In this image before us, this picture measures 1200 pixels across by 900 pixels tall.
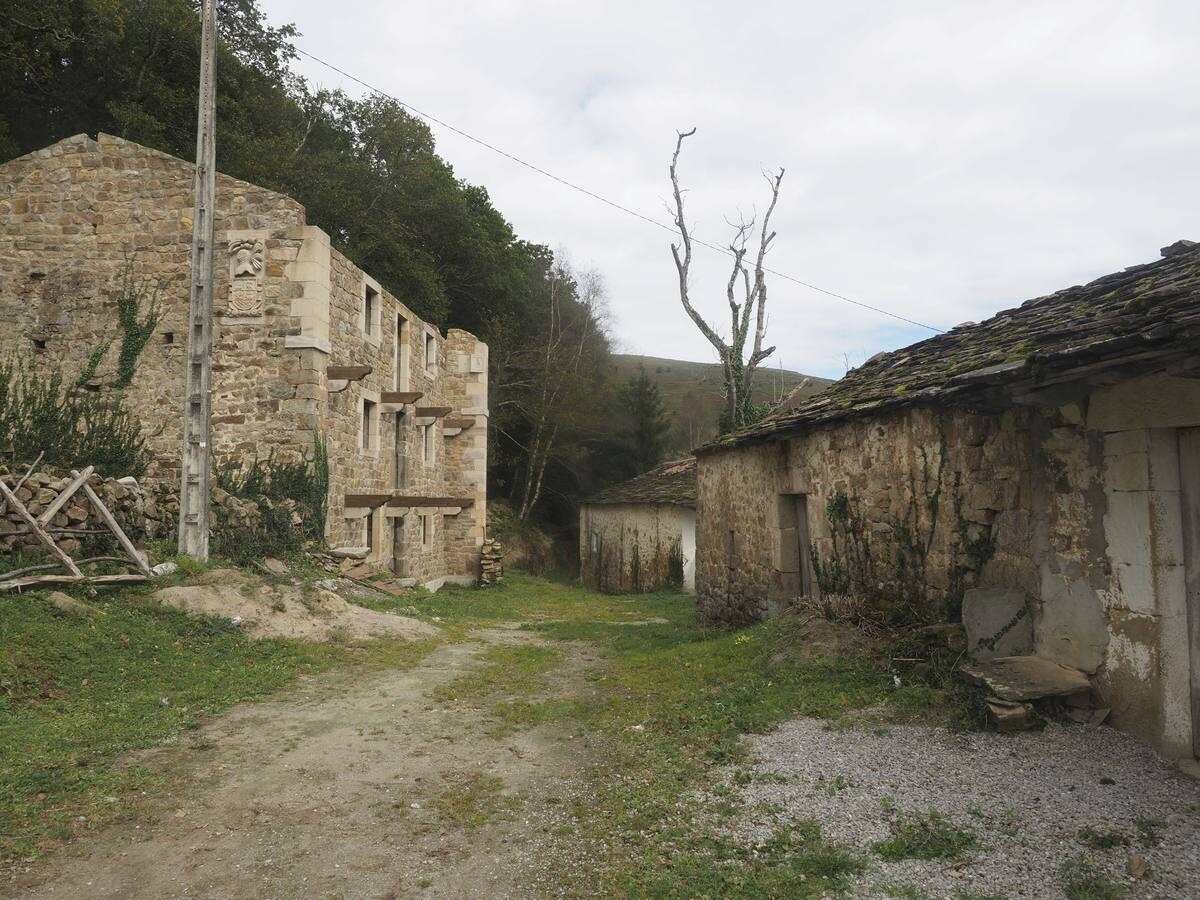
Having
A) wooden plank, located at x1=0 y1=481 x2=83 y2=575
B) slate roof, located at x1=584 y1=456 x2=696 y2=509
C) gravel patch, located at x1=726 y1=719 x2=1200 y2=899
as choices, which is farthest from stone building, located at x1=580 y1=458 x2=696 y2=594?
gravel patch, located at x1=726 y1=719 x2=1200 y2=899

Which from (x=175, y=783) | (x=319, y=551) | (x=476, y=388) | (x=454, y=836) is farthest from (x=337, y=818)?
(x=476, y=388)

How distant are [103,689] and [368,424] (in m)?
9.05

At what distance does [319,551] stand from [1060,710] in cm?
1052

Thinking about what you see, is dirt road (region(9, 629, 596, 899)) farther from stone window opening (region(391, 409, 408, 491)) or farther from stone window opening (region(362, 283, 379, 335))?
stone window opening (region(391, 409, 408, 491))

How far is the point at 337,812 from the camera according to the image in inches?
178

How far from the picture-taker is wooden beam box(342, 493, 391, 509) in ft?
45.0

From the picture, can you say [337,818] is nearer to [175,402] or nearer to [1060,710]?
[1060,710]

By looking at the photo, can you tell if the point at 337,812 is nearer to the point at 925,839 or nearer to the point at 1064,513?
the point at 925,839

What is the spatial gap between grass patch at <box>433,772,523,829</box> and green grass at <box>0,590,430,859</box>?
1808 mm

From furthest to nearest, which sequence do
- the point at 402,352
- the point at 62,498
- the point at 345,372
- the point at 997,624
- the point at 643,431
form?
the point at 643,431
the point at 402,352
the point at 345,372
the point at 62,498
the point at 997,624

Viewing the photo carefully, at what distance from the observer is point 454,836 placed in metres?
4.23

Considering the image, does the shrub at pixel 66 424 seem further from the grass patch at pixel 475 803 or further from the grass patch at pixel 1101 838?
the grass patch at pixel 1101 838

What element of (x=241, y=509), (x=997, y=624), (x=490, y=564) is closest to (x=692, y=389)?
(x=490, y=564)

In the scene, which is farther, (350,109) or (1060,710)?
(350,109)
